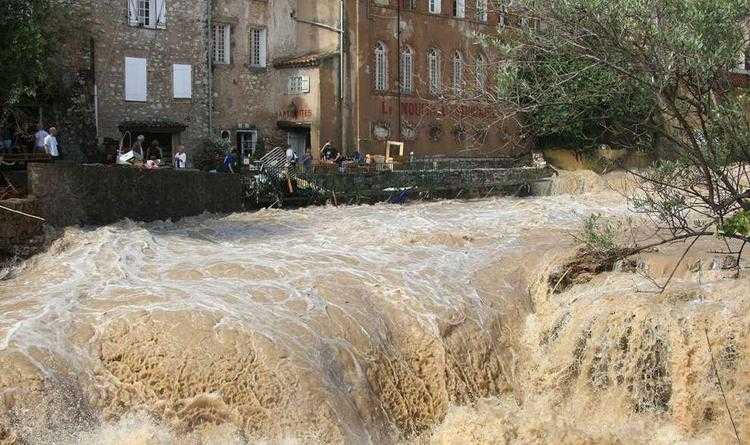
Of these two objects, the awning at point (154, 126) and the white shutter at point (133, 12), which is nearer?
the awning at point (154, 126)

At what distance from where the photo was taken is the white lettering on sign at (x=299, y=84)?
3262 centimetres

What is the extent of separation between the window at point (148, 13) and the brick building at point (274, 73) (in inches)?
1.3

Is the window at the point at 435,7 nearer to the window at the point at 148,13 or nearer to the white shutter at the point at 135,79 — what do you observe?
the window at the point at 148,13

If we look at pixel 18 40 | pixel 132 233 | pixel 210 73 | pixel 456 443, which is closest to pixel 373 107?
pixel 210 73

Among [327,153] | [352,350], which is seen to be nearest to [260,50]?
[327,153]

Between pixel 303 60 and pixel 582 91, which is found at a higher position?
pixel 303 60

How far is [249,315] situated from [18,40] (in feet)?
49.6

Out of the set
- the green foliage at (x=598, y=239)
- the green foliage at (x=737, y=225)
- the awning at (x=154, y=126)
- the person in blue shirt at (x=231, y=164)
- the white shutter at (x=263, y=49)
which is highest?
the white shutter at (x=263, y=49)

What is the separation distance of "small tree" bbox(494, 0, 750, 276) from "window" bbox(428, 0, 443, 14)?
24959 mm

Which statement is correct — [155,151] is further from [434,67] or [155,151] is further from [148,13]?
[434,67]

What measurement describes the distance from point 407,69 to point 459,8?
A: 361 centimetres

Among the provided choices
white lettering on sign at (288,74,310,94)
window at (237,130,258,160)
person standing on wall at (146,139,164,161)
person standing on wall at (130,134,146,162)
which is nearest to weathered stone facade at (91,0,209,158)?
person standing on wall at (146,139,164,161)

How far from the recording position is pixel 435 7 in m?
35.9

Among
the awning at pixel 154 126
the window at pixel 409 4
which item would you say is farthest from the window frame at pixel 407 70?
the awning at pixel 154 126
